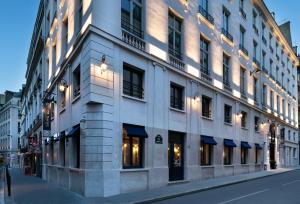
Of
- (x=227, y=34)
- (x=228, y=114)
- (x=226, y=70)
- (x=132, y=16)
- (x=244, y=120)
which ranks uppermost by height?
(x=227, y=34)

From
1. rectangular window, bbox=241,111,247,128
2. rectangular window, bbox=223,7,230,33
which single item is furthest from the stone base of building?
rectangular window, bbox=223,7,230,33

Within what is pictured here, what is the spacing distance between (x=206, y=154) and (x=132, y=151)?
332 inches

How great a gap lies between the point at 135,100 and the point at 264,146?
22517mm

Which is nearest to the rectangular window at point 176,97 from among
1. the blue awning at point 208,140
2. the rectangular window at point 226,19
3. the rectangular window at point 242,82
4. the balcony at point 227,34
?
the blue awning at point 208,140

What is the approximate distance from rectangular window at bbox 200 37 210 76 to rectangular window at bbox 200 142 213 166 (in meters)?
4.95

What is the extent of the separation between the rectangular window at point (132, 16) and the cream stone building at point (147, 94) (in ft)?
0.17

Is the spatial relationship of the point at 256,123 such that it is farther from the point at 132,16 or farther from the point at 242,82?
the point at 132,16

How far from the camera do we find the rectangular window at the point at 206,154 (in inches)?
890

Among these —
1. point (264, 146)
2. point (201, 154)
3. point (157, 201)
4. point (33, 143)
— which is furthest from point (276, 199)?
point (264, 146)

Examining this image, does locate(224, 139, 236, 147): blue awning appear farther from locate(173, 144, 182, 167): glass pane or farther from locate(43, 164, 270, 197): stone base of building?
locate(173, 144, 182, 167): glass pane

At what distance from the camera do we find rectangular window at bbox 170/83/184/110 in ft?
65.2

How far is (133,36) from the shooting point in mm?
16484

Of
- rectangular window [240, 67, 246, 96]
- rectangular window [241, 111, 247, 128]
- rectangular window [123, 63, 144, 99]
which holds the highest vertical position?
rectangular window [240, 67, 246, 96]

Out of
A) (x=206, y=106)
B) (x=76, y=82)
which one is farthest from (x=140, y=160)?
(x=206, y=106)
